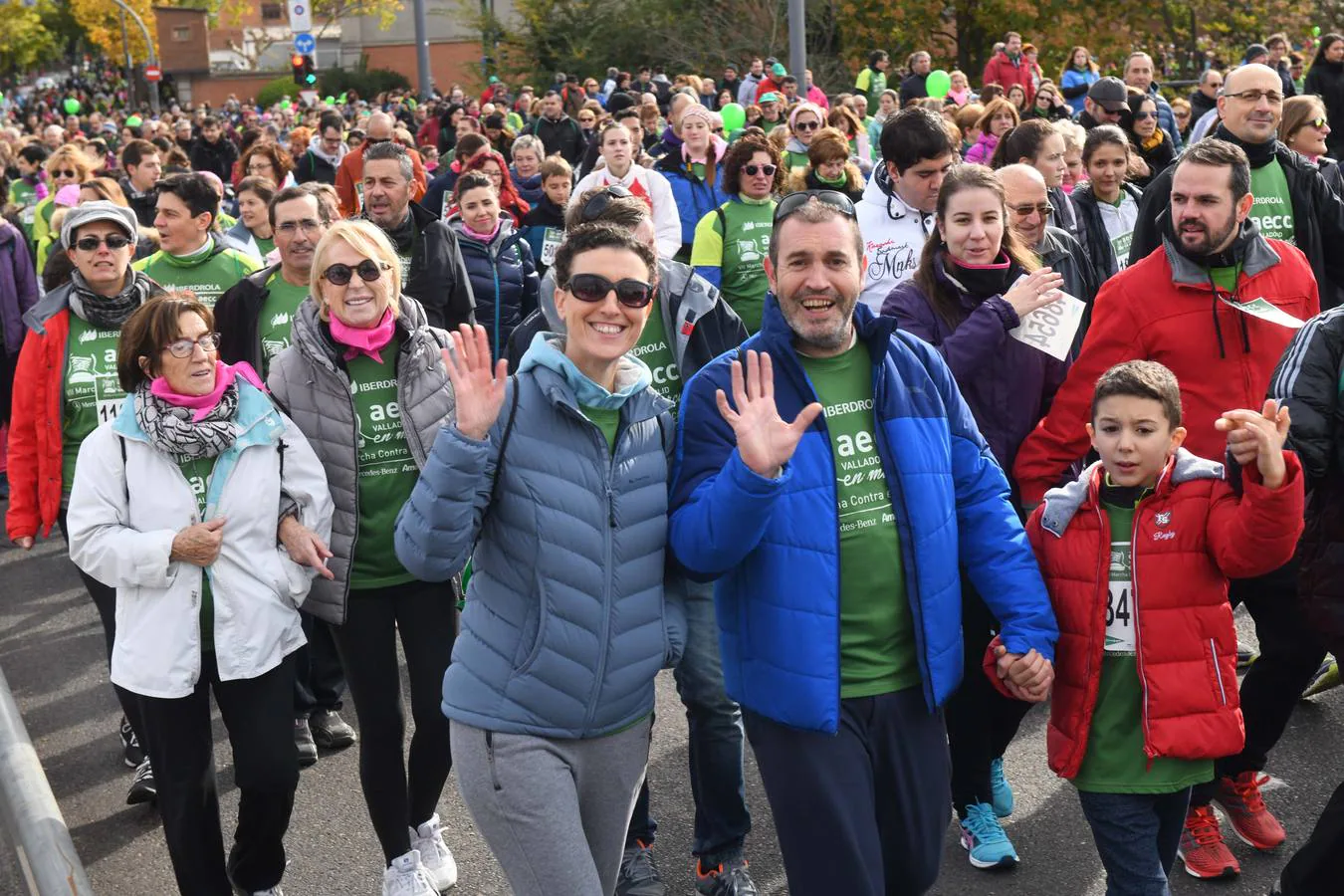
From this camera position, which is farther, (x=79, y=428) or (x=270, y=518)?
(x=79, y=428)

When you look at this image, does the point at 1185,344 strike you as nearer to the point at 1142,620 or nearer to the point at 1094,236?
the point at 1142,620

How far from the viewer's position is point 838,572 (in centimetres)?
347

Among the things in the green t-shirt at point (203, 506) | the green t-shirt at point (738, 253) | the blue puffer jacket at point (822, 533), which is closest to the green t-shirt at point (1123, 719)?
the blue puffer jacket at point (822, 533)

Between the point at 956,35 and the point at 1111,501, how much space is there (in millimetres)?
32801

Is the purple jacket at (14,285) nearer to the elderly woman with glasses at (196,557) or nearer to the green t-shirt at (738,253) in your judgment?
the green t-shirt at (738,253)

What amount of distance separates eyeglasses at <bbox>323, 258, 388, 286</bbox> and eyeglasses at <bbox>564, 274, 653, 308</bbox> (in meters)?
1.33

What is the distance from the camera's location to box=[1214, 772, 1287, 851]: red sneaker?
15.9 ft

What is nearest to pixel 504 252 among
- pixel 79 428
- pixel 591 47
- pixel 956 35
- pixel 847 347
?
pixel 79 428

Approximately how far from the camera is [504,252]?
323 inches

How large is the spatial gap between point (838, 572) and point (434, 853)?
2177 mm

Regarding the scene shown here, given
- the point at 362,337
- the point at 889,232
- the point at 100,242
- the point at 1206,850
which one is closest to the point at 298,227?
the point at 100,242

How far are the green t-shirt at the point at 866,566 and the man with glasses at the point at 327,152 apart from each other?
1342cm

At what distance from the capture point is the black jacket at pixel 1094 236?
6.89m

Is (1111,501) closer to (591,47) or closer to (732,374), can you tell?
(732,374)
